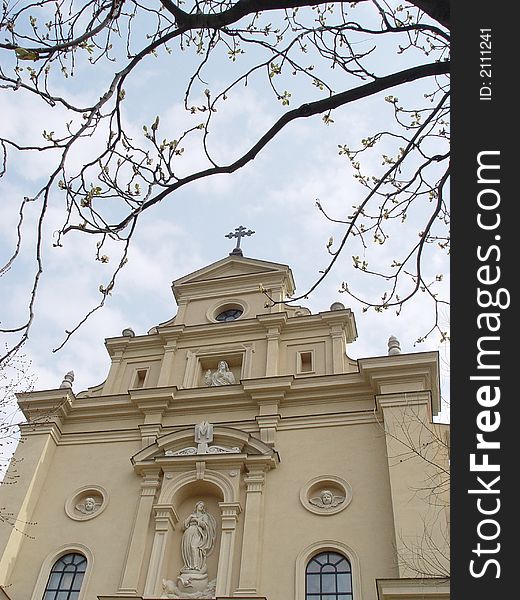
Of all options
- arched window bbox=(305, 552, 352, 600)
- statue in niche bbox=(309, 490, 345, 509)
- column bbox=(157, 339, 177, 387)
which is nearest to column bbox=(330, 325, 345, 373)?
statue in niche bbox=(309, 490, 345, 509)

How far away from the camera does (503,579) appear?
2.73m

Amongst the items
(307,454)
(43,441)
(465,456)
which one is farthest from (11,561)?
(465,456)

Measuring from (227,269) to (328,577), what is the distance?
9.54 metres

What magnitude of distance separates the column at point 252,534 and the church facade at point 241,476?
0.10 feet

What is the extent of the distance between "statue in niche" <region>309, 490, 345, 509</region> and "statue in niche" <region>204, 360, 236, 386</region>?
12.4 feet

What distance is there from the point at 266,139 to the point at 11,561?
10845mm

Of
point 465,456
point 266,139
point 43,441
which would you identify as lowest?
point 465,456

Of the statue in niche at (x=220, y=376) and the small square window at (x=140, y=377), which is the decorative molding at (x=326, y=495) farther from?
the small square window at (x=140, y=377)

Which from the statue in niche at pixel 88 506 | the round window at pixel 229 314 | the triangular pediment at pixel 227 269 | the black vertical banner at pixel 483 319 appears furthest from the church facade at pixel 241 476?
the black vertical banner at pixel 483 319

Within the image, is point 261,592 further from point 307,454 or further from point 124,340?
point 124,340

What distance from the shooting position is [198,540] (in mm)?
13070

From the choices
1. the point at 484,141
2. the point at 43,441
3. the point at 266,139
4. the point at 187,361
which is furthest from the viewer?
the point at 187,361

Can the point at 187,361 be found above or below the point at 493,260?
above

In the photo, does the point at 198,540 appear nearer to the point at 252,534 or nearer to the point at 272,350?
the point at 252,534
